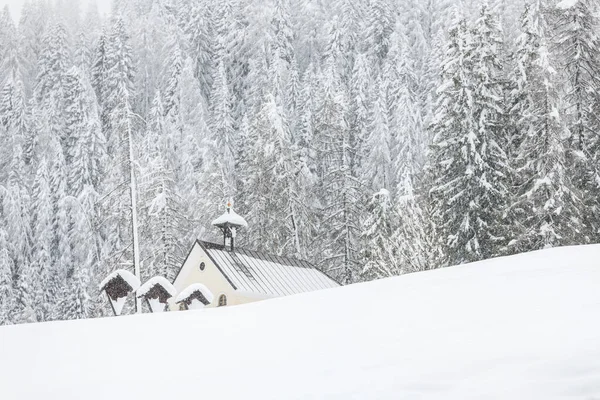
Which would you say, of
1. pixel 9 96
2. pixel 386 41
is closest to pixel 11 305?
pixel 9 96

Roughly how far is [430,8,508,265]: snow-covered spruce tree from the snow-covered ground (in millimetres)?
19341

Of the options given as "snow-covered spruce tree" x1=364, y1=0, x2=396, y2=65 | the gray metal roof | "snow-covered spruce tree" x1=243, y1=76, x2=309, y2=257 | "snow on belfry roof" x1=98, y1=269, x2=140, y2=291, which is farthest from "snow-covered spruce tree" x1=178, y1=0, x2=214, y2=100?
"snow on belfry roof" x1=98, y1=269, x2=140, y2=291

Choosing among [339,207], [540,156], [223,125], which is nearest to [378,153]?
[223,125]

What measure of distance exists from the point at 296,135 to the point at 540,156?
36.5 meters

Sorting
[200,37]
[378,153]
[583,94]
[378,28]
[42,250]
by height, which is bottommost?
[42,250]

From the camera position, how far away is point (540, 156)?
92.7 feet

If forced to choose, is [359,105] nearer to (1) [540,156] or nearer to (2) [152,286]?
(1) [540,156]

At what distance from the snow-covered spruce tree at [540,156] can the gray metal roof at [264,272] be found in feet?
31.1

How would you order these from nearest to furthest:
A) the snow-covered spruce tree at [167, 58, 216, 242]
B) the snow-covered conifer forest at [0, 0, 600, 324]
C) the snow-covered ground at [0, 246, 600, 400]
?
the snow-covered ground at [0, 246, 600, 400]
the snow-covered conifer forest at [0, 0, 600, 324]
the snow-covered spruce tree at [167, 58, 216, 242]

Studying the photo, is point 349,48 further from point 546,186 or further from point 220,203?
point 546,186

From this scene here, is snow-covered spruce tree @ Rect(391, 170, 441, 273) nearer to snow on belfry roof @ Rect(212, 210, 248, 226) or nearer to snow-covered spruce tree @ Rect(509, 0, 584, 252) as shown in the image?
snow-covered spruce tree @ Rect(509, 0, 584, 252)

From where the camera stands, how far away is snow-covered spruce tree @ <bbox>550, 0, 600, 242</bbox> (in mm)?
28969

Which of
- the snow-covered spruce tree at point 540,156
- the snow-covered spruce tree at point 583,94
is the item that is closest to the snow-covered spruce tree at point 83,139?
the snow-covered spruce tree at point 540,156

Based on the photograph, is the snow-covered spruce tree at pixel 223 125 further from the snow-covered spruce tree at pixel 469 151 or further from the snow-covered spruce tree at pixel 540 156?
the snow-covered spruce tree at pixel 540 156
